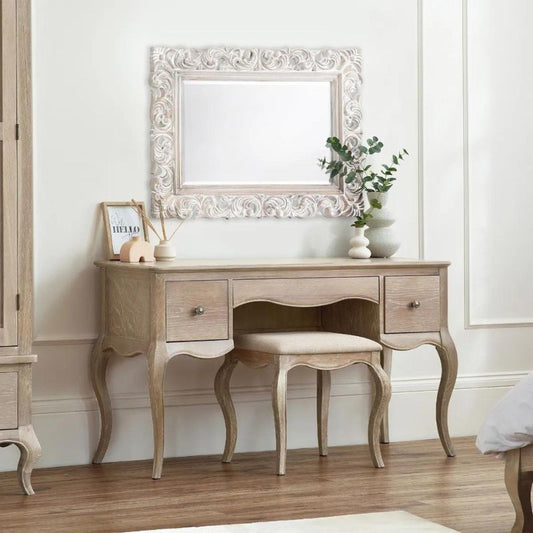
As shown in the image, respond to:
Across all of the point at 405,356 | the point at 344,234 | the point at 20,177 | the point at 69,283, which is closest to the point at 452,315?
the point at 405,356

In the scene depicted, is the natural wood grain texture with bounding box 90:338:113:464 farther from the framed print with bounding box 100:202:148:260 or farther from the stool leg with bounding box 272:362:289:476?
the stool leg with bounding box 272:362:289:476

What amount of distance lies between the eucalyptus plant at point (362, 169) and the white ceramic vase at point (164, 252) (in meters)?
0.76

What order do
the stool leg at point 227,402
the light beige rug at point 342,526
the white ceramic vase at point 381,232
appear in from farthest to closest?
the white ceramic vase at point 381,232
the stool leg at point 227,402
the light beige rug at point 342,526

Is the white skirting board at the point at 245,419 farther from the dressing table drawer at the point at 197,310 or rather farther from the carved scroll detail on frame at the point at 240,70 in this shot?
the carved scroll detail on frame at the point at 240,70

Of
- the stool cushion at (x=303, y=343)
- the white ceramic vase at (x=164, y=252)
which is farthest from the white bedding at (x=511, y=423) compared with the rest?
the white ceramic vase at (x=164, y=252)

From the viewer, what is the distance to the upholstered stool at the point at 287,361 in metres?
3.93

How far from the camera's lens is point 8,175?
3748mm

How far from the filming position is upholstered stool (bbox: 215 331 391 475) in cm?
393

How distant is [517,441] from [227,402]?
1.63m

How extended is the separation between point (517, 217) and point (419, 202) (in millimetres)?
483

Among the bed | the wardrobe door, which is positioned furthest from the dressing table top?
the bed

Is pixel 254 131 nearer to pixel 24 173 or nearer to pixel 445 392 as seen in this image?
pixel 24 173

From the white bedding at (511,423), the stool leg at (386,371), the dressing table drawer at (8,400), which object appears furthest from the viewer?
the stool leg at (386,371)

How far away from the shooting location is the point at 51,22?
4.25 m
